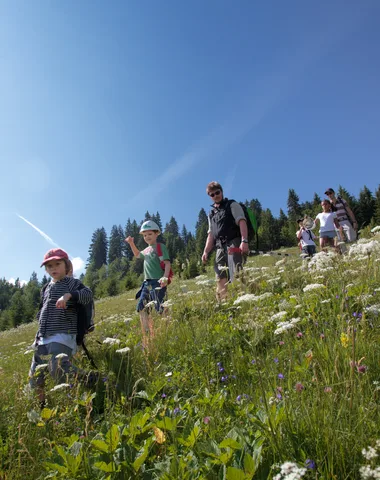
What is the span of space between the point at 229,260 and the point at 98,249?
135m

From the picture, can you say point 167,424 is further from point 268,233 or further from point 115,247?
point 115,247

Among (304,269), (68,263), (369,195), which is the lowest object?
(304,269)

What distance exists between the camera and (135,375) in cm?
331

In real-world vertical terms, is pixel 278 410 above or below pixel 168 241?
below

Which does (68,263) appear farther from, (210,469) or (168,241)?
(168,241)

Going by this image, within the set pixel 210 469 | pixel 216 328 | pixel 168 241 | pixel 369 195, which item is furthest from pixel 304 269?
pixel 168 241

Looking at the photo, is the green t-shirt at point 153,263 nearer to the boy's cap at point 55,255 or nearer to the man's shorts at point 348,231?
the boy's cap at point 55,255

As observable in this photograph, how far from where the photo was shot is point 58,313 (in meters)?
3.75

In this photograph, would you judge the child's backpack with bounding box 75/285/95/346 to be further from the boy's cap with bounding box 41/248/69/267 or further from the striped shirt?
the boy's cap with bounding box 41/248/69/267

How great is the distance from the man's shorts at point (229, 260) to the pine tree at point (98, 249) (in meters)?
129

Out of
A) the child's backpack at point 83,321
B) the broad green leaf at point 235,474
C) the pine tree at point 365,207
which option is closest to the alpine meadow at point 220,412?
the broad green leaf at point 235,474

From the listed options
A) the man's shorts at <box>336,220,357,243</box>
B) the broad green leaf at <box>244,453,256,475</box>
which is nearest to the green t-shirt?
the broad green leaf at <box>244,453,256,475</box>

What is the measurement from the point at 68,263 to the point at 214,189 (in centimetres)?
326

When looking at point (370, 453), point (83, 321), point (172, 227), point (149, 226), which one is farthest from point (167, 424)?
point (172, 227)
